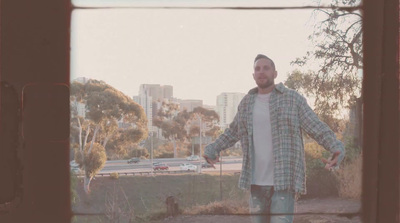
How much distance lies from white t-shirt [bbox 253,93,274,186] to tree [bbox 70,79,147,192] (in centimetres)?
70

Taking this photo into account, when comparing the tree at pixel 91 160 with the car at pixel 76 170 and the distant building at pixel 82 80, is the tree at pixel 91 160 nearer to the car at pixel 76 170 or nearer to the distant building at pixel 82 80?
the car at pixel 76 170

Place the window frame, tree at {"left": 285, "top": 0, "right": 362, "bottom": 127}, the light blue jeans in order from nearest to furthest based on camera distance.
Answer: the window frame
tree at {"left": 285, "top": 0, "right": 362, "bottom": 127}
the light blue jeans

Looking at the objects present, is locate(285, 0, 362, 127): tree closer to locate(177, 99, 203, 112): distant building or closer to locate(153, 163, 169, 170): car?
locate(177, 99, 203, 112): distant building

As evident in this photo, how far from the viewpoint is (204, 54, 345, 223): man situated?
109 inches

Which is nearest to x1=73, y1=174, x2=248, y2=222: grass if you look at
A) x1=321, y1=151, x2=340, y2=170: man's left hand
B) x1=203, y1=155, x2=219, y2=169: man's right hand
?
x1=203, y1=155, x2=219, y2=169: man's right hand

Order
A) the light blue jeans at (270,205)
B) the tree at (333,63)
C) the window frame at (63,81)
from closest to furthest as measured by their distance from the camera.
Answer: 1. the window frame at (63,81)
2. the tree at (333,63)
3. the light blue jeans at (270,205)

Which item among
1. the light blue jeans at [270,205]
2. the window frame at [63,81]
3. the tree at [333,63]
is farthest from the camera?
the light blue jeans at [270,205]

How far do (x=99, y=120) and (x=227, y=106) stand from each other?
2.56 ft

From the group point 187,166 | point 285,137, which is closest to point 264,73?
point 285,137

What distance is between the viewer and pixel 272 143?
2789 mm

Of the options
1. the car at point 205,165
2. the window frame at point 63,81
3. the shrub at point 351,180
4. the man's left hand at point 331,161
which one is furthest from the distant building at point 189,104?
the shrub at point 351,180

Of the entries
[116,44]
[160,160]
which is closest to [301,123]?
[160,160]

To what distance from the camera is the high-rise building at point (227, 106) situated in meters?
2.75

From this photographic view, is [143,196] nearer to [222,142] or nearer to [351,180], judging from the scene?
[222,142]
